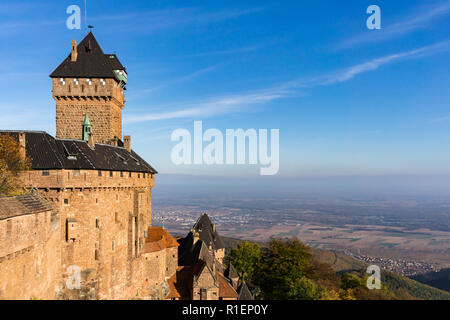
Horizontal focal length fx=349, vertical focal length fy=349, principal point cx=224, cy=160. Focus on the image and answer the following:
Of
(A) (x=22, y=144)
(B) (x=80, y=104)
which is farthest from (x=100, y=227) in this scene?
(B) (x=80, y=104)

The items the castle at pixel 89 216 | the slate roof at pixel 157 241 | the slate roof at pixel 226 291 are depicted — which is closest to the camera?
the castle at pixel 89 216

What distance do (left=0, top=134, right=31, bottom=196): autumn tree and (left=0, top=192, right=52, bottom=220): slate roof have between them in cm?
144

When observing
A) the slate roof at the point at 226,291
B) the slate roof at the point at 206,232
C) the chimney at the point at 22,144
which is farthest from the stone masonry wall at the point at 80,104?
the slate roof at the point at 206,232

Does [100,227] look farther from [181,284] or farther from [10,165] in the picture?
[181,284]

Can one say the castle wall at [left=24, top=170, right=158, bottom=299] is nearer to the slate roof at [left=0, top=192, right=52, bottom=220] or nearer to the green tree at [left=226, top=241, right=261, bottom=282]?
the slate roof at [left=0, top=192, right=52, bottom=220]

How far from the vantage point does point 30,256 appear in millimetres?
21141

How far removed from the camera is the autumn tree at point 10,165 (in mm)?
24392

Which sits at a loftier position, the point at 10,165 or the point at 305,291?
the point at 10,165

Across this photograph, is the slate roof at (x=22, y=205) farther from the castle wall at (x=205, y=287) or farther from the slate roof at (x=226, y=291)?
the slate roof at (x=226, y=291)

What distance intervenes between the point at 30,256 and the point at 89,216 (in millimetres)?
7198

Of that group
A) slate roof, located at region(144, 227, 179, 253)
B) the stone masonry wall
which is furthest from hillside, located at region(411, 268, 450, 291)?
the stone masonry wall

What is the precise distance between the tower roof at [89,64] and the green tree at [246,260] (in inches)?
1392

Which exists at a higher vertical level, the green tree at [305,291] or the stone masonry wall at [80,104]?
the stone masonry wall at [80,104]
